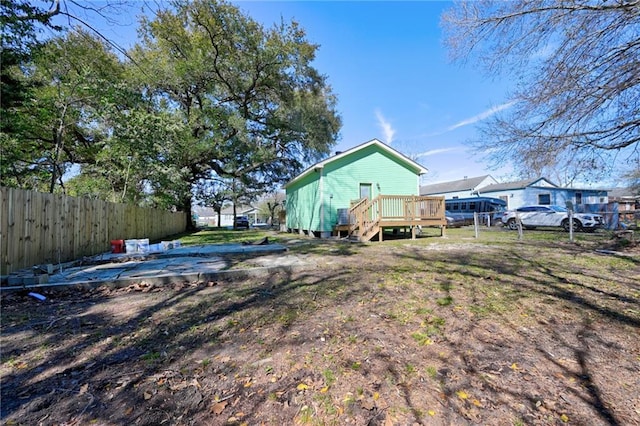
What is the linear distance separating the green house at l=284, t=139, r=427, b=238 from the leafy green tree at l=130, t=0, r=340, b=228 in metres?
4.81

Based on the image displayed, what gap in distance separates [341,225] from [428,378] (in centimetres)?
1031

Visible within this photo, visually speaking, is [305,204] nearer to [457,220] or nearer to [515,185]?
[457,220]

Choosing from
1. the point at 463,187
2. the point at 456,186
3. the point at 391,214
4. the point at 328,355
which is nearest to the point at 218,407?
the point at 328,355

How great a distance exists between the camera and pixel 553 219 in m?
14.8

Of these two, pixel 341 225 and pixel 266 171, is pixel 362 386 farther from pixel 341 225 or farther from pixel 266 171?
pixel 266 171

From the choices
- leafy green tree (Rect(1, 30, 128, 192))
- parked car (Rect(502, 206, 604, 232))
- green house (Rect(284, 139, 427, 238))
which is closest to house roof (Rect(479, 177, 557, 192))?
A: parked car (Rect(502, 206, 604, 232))

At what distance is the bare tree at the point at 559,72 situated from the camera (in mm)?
5035

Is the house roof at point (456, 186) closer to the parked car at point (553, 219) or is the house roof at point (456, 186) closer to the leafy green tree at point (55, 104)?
the parked car at point (553, 219)

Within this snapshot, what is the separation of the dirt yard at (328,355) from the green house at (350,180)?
8610mm

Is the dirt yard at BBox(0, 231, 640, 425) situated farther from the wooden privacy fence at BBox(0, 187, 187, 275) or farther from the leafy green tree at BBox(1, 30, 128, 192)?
the leafy green tree at BBox(1, 30, 128, 192)

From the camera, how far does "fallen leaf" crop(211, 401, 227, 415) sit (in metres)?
1.85

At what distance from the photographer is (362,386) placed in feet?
6.77

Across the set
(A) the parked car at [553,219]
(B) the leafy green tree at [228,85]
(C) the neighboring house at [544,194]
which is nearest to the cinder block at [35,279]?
(B) the leafy green tree at [228,85]

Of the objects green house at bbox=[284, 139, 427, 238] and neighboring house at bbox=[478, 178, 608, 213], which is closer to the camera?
green house at bbox=[284, 139, 427, 238]
